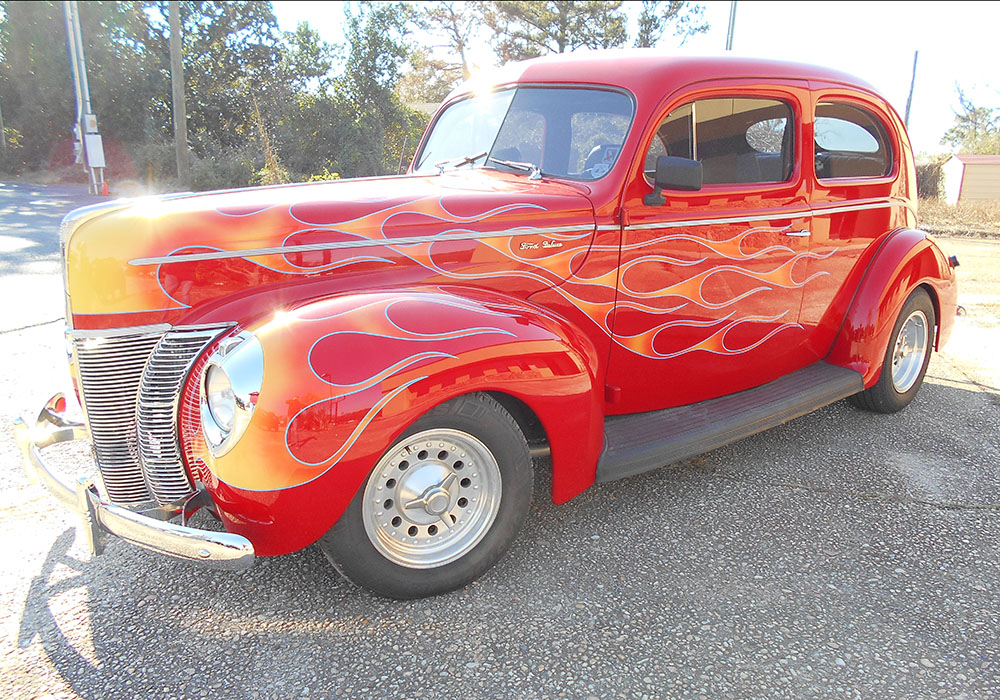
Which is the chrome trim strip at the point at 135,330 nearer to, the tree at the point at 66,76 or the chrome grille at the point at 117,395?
the chrome grille at the point at 117,395

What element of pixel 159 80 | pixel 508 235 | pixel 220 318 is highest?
pixel 159 80

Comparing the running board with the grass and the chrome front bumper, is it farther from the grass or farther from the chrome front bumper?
the grass

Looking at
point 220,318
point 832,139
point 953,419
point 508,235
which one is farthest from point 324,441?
point 953,419

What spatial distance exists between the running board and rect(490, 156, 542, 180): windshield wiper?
1.21 m

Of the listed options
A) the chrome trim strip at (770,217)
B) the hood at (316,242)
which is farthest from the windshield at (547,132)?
the chrome trim strip at (770,217)

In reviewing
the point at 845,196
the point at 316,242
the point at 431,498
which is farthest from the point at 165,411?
the point at 845,196

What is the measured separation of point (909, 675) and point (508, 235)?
2.11 meters

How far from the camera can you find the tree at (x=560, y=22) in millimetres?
27906

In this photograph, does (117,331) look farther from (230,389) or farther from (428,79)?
(428,79)

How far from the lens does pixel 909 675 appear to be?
7.45ft

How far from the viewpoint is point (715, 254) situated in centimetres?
338

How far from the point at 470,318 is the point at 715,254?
4.92 ft

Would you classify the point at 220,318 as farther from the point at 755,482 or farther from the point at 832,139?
the point at 832,139

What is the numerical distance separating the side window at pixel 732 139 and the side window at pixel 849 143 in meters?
0.30
